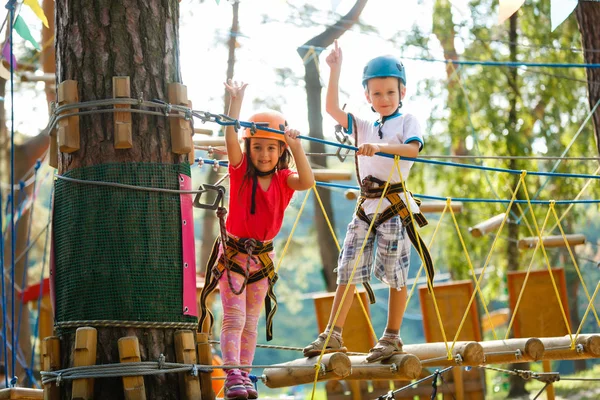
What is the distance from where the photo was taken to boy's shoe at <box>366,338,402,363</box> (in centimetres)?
328

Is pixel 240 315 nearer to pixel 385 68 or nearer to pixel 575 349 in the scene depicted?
pixel 385 68

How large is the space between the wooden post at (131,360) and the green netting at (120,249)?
8 centimetres

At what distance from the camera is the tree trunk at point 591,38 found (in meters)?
5.48

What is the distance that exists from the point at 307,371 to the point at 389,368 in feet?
1.10

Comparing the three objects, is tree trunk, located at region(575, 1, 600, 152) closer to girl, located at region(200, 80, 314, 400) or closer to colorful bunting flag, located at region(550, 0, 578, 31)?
colorful bunting flag, located at region(550, 0, 578, 31)

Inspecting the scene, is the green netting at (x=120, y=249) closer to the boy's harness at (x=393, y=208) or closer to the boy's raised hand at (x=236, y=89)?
the boy's raised hand at (x=236, y=89)

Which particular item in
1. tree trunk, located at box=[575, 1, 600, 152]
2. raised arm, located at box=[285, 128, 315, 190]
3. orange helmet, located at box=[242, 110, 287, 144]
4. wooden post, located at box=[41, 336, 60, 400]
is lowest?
wooden post, located at box=[41, 336, 60, 400]

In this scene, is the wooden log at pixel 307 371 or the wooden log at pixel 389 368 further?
the wooden log at pixel 389 368

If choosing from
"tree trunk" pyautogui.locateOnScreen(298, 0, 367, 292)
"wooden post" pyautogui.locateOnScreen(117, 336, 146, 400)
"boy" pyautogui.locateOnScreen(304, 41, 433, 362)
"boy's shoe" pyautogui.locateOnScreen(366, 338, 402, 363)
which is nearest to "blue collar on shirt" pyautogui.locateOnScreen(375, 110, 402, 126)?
"boy" pyautogui.locateOnScreen(304, 41, 433, 362)

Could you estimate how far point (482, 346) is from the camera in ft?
12.3

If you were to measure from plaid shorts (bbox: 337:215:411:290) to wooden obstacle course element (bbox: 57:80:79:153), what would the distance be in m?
1.30

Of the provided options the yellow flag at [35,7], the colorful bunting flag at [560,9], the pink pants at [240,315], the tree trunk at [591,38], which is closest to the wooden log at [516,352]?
the pink pants at [240,315]

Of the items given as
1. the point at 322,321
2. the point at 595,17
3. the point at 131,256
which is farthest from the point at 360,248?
the point at 595,17

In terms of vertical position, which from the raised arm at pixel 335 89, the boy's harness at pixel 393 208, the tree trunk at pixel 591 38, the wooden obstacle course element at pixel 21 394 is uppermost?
the tree trunk at pixel 591 38
